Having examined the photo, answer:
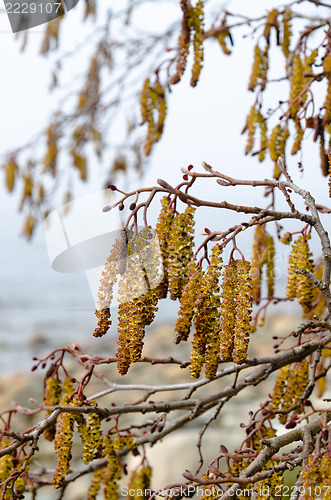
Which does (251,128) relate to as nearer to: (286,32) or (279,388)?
(286,32)

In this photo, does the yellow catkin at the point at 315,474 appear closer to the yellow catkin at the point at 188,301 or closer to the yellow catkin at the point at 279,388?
the yellow catkin at the point at 188,301

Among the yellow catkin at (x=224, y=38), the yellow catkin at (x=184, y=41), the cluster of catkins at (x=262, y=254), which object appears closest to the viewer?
the yellow catkin at (x=184, y=41)

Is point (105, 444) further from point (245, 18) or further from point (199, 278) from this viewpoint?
point (245, 18)

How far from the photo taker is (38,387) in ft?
20.0

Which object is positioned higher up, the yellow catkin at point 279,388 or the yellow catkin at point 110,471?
the yellow catkin at point 279,388

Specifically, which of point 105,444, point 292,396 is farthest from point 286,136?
point 105,444

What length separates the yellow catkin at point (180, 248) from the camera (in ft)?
2.81

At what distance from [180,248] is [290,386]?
2.41 feet

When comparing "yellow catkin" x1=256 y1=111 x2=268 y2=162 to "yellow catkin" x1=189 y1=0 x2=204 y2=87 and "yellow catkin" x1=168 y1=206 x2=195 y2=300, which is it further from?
"yellow catkin" x1=168 y1=206 x2=195 y2=300

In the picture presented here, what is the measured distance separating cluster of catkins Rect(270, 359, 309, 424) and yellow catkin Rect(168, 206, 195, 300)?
684mm

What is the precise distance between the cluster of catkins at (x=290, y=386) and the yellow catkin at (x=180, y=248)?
68cm

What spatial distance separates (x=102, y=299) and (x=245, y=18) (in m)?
1.36

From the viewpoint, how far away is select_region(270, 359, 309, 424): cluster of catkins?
142 centimetres

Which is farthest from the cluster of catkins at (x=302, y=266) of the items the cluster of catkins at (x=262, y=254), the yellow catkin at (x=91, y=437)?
the yellow catkin at (x=91, y=437)
